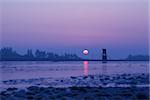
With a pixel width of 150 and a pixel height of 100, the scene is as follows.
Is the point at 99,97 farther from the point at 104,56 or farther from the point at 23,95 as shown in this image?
the point at 104,56

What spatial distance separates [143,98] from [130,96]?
0.96 metres

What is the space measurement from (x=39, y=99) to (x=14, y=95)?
74.9 inches

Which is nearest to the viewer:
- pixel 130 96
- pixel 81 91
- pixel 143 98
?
pixel 143 98

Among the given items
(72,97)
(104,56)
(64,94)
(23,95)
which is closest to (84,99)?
(72,97)

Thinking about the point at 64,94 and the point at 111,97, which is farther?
the point at 64,94

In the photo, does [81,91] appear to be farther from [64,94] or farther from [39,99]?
[39,99]

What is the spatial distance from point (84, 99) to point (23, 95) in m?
3.06

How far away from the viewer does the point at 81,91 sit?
16.3m

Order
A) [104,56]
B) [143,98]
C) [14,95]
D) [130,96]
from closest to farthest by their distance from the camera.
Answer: [143,98] < [130,96] < [14,95] < [104,56]

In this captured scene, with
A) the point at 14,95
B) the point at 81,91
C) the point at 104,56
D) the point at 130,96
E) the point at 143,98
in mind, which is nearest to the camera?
the point at 143,98

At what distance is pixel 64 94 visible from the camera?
594 inches

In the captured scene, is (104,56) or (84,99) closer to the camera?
(84,99)

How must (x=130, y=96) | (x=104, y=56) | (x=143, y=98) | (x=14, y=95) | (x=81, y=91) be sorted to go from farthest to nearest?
(x=104, y=56) → (x=81, y=91) → (x=14, y=95) → (x=130, y=96) → (x=143, y=98)

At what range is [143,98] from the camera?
1323cm
